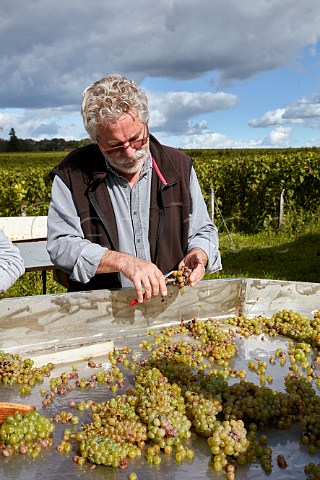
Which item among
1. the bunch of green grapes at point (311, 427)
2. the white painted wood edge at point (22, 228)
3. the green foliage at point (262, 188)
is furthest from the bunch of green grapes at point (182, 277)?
the green foliage at point (262, 188)

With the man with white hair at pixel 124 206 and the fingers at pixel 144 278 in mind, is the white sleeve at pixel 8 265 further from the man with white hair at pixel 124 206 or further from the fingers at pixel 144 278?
the fingers at pixel 144 278

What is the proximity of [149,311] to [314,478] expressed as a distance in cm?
176

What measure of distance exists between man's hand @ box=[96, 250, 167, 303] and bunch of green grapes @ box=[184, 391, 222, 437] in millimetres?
780

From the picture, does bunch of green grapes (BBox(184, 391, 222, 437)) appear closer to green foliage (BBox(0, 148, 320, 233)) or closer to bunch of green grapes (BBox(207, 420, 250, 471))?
bunch of green grapes (BBox(207, 420, 250, 471))

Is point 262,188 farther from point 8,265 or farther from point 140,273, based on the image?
point 8,265

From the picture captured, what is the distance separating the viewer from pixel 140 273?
3299mm

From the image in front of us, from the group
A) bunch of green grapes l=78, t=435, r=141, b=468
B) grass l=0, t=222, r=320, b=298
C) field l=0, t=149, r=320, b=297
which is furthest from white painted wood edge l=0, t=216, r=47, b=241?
bunch of green grapes l=78, t=435, r=141, b=468

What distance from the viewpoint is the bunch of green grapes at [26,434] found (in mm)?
2380

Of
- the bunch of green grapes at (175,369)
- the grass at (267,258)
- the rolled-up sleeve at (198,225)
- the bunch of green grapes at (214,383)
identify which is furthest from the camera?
the grass at (267,258)

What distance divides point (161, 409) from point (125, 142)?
68.2 inches

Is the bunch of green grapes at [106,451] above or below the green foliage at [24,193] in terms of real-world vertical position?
below

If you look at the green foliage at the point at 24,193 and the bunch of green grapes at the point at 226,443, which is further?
the green foliage at the point at 24,193

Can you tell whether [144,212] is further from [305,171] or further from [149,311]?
[305,171]

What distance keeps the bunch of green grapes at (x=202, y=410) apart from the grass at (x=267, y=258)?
6354mm
